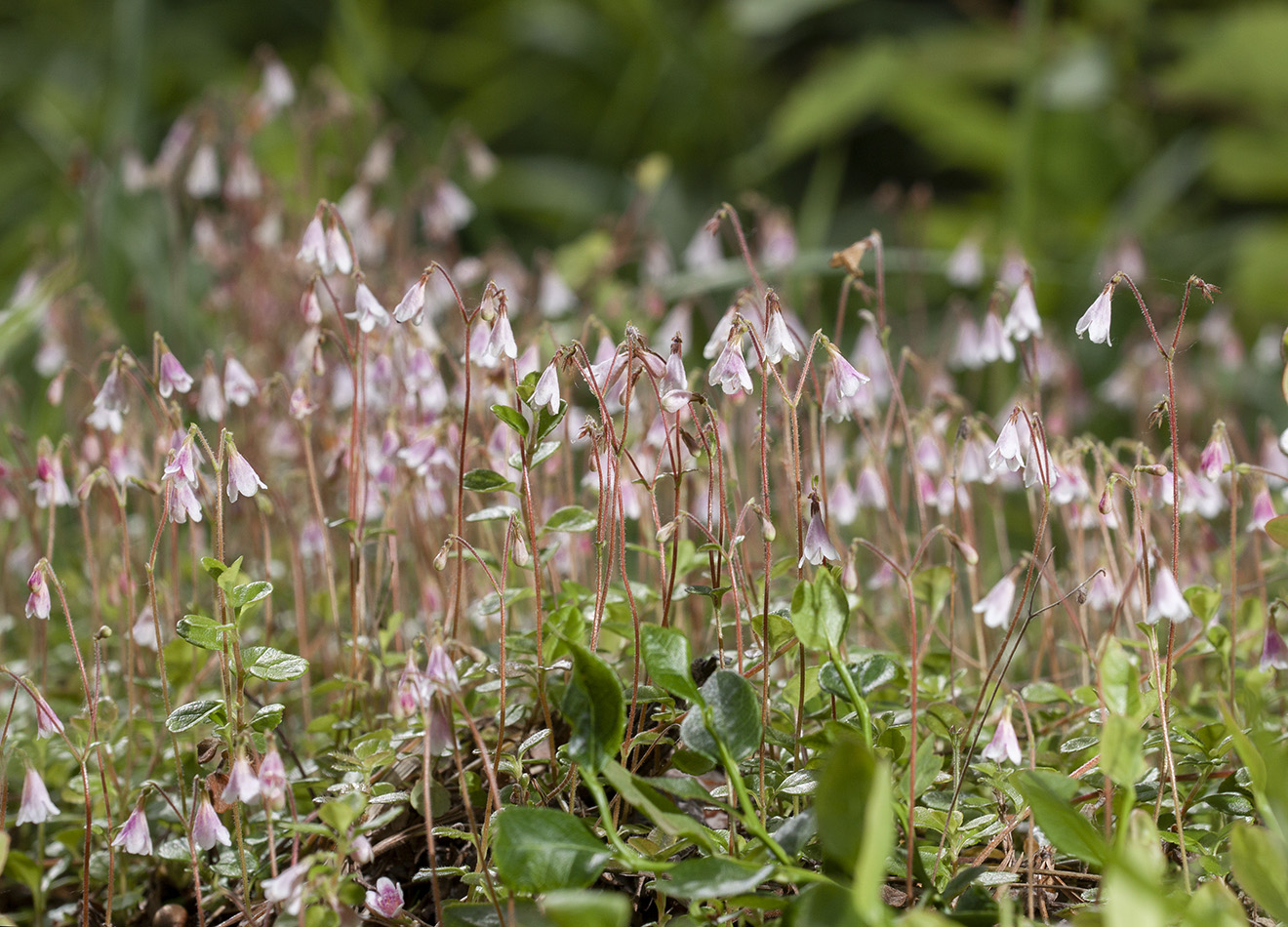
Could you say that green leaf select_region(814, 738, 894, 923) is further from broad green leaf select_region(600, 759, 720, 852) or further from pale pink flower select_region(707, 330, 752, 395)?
pale pink flower select_region(707, 330, 752, 395)

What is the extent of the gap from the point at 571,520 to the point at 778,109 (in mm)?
3834

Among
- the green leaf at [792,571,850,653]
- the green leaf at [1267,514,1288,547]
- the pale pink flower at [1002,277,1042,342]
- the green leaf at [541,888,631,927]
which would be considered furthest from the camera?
the pale pink flower at [1002,277,1042,342]

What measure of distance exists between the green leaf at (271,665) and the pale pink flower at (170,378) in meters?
0.32

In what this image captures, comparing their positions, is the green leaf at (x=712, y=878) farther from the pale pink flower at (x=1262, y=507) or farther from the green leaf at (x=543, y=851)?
the pale pink flower at (x=1262, y=507)

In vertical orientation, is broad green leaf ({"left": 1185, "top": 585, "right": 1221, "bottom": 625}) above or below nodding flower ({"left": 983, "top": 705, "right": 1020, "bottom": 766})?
above

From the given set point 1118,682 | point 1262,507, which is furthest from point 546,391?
point 1262,507

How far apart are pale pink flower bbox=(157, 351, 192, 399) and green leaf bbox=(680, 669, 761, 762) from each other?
2.10 feet

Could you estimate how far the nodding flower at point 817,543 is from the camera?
919 mm

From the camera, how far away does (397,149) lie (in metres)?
3.71

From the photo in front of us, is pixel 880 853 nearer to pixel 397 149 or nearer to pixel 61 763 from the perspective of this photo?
pixel 61 763

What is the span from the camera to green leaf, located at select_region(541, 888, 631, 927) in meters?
0.61

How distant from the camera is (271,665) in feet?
3.03

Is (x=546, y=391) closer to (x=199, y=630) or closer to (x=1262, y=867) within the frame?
(x=199, y=630)

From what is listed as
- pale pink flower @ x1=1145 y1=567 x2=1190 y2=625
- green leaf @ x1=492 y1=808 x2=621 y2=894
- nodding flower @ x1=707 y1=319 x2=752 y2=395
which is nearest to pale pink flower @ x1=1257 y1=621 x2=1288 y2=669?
pale pink flower @ x1=1145 y1=567 x2=1190 y2=625
